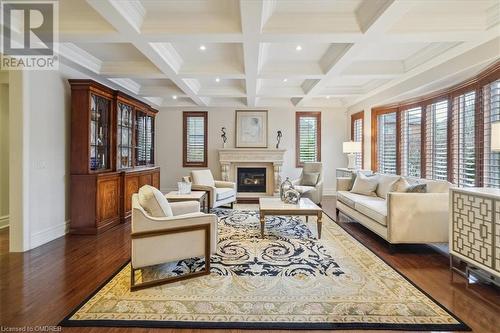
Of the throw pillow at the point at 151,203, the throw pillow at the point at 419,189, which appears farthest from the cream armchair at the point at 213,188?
the throw pillow at the point at 419,189

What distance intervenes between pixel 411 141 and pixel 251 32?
4.40 metres

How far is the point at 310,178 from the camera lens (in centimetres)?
643

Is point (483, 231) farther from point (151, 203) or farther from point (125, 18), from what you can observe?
point (125, 18)

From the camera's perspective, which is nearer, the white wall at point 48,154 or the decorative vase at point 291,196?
the white wall at point 48,154

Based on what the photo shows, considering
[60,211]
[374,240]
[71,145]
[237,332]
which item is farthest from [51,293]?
[374,240]

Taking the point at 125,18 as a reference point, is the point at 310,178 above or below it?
below

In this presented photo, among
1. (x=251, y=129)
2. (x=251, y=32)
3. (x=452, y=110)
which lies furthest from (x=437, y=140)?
(x=251, y=129)

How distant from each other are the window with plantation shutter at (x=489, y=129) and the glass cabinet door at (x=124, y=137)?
19.3 ft

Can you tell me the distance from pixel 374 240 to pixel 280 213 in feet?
4.91

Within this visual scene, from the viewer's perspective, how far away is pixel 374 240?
12.7 ft

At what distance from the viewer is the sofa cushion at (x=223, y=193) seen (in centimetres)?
545

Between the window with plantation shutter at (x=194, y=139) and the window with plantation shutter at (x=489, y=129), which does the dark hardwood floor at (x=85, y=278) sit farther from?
the window with plantation shutter at (x=194, y=139)

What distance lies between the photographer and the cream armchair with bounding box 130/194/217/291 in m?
2.40

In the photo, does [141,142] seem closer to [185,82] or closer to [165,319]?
[185,82]
